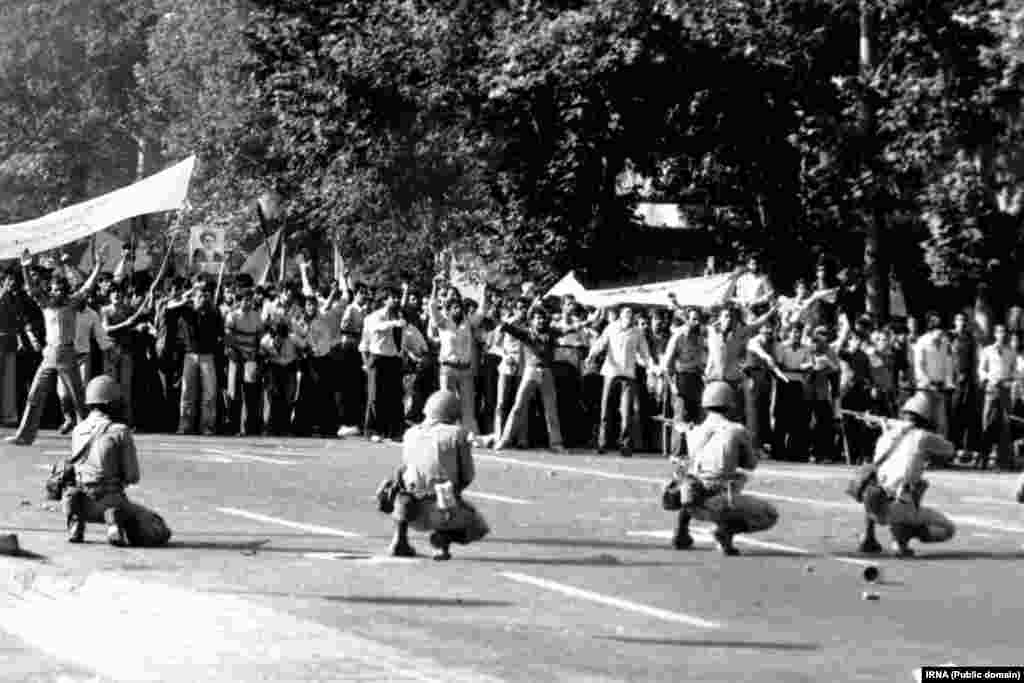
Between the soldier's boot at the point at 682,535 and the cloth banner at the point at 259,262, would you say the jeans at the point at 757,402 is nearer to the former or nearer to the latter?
the cloth banner at the point at 259,262

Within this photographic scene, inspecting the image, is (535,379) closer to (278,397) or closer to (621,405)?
(621,405)

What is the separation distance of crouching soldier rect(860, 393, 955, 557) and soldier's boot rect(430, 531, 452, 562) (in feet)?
10.8

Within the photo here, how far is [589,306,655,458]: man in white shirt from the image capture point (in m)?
26.5

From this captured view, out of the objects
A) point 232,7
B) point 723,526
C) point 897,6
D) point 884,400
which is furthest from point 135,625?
point 232,7

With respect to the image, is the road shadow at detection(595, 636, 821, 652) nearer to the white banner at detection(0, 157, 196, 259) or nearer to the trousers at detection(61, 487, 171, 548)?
the trousers at detection(61, 487, 171, 548)

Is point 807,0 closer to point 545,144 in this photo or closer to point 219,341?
point 545,144

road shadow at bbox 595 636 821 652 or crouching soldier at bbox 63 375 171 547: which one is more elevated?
crouching soldier at bbox 63 375 171 547

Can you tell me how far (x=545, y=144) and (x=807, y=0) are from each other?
6.01 meters

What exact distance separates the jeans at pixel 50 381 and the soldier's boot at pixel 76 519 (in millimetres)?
8123

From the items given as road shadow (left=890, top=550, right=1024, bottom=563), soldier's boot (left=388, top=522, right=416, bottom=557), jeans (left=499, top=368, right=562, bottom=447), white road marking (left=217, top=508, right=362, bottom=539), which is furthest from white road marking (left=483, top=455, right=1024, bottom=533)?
soldier's boot (left=388, top=522, right=416, bottom=557)

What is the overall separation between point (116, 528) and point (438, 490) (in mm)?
2326

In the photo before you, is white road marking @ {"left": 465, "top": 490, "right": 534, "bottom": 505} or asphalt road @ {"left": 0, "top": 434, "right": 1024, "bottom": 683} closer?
asphalt road @ {"left": 0, "top": 434, "right": 1024, "bottom": 683}

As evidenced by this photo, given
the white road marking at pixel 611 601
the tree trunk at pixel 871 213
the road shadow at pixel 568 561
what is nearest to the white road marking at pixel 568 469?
the road shadow at pixel 568 561

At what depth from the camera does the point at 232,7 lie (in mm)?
67500
